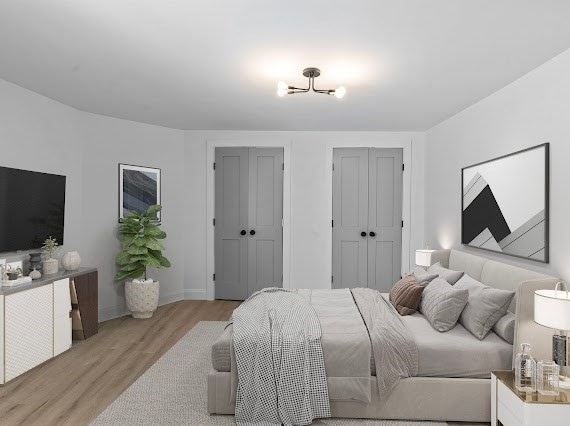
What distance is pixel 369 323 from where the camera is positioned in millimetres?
2945

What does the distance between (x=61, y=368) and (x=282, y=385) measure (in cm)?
215

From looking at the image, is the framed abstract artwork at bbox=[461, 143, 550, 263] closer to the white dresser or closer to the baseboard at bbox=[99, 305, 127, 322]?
the white dresser

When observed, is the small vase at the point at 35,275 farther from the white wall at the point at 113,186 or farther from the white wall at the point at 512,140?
the white wall at the point at 512,140

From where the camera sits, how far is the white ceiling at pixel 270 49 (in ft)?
7.52

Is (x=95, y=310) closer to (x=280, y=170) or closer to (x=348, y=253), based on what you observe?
(x=280, y=170)

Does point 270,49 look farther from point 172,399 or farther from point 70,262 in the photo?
point 70,262

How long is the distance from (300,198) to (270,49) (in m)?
3.15

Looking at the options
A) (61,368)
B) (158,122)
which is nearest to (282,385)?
(61,368)

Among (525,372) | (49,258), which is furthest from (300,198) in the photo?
(525,372)

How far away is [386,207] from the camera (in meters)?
5.80

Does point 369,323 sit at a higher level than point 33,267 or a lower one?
lower

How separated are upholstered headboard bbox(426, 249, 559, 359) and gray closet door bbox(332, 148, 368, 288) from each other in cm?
221

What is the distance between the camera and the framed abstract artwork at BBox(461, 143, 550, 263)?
3.00 m

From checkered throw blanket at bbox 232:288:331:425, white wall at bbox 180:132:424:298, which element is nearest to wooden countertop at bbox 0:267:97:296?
white wall at bbox 180:132:424:298
